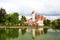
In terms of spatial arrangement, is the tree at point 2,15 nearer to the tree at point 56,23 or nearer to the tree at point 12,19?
the tree at point 12,19

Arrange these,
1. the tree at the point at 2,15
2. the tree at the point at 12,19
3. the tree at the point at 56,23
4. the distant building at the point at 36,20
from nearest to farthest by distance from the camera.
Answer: the tree at the point at 12,19 < the tree at the point at 2,15 < the tree at the point at 56,23 < the distant building at the point at 36,20

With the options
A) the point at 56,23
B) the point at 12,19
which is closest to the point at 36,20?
the point at 56,23

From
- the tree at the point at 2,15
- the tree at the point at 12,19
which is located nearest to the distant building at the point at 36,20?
the tree at the point at 12,19

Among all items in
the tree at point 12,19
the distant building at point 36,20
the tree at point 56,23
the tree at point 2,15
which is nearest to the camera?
the tree at point 12,19

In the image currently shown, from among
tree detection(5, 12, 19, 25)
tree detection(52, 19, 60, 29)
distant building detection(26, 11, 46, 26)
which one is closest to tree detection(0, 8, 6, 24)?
tree detection(5, 12, 19, 25)

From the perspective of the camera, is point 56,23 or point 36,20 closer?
point 56,23

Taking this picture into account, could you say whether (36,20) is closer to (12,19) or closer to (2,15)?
(2,15)

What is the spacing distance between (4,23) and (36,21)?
5035 millimetres

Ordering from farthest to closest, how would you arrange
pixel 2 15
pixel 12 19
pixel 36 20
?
pixel 36 20 < pixel 2 15 < pixel 12 19

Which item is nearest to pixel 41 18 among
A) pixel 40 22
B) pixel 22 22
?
pixel 40 22

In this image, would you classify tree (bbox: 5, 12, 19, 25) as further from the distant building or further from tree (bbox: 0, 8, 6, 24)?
the distant building

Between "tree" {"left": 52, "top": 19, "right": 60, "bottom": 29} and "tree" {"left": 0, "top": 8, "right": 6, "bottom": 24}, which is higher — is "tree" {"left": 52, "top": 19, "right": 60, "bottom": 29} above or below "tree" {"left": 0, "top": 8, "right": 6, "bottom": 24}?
below

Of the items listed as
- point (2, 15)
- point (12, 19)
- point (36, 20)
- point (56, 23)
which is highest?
point (2, 15)

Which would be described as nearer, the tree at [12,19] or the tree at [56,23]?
the tree at [12,19]
